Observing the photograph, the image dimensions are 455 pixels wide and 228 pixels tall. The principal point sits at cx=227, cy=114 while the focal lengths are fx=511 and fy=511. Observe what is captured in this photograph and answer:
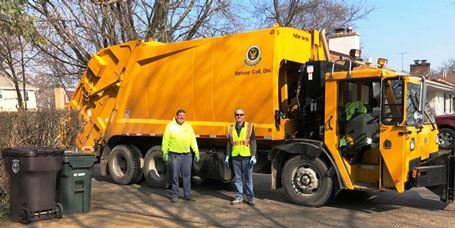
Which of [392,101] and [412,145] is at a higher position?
[392,101]

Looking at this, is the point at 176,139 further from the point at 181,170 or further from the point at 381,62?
the point at 381,62

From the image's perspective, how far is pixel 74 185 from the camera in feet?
25.2

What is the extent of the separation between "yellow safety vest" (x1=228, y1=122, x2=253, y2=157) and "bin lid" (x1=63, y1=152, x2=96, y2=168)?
7.65 ft

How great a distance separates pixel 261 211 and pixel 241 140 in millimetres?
1269

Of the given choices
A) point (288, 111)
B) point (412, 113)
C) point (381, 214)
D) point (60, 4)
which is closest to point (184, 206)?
point (288, 111)

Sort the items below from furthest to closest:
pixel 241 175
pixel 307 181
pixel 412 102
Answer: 1. pixel 241 175
2. pixel 307 181
3. pixel 412 102

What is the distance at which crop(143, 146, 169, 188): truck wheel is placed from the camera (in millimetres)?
10680

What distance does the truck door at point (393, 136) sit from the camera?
7.39m

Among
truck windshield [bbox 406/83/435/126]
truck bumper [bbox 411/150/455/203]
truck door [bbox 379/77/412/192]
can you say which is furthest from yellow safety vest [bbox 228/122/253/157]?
truck bumper [bbox 411/150/455/203]

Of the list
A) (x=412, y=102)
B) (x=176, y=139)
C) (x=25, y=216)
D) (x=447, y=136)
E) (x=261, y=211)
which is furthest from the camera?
(x=447, y=136)

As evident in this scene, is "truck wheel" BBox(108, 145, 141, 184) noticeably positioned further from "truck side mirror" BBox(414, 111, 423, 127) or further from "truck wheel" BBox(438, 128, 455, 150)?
"truck wheel" BBox(438, 128, 455, 150)

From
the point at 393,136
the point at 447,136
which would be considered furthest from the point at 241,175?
the point at 447,136

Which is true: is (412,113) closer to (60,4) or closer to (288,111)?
(288,111)

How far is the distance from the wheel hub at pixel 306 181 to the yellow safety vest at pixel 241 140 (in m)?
0.91
